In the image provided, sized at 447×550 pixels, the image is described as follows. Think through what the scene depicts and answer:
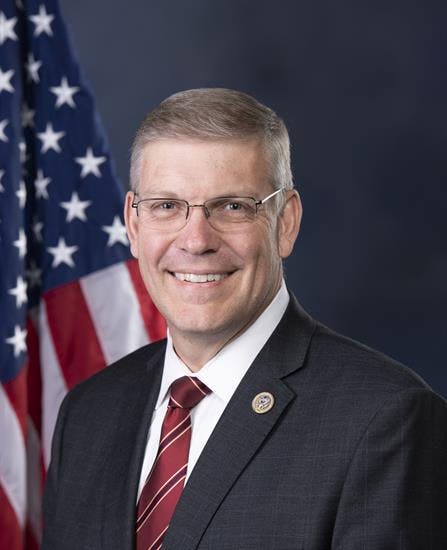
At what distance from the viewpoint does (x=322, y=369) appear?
2.68 metres

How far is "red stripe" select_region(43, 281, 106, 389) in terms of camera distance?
419 cm

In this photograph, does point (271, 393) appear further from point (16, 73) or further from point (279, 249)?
point (16, 73)

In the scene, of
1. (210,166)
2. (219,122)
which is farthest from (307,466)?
(219,122)

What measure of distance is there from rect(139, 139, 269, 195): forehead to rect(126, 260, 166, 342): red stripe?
160 cm

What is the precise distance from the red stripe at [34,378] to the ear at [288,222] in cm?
167

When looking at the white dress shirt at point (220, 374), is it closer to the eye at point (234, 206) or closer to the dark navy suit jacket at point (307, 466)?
the dark navy suit jacket at point (307, 466)

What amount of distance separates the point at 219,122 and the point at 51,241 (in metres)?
1.75

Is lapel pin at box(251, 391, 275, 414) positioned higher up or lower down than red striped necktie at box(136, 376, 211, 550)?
higher up

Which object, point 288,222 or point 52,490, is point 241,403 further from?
point 52,490

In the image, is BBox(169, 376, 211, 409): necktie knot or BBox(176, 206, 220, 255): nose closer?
BBox(176, 206, 220, 255): nose

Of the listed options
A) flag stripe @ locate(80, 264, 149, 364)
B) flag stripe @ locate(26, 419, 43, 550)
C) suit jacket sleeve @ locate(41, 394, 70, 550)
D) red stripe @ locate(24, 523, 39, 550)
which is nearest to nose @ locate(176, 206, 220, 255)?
suit jacket sleeve @ locate(41, 394, 70, 550)

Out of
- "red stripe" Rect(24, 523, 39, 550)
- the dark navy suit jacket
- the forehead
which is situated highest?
the forehead

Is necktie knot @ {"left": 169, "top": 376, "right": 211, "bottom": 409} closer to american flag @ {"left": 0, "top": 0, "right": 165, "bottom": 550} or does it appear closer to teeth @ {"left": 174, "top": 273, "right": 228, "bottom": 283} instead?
teeth @ {"left": 174, "top": 273, "right": 228, "bottom": 283}

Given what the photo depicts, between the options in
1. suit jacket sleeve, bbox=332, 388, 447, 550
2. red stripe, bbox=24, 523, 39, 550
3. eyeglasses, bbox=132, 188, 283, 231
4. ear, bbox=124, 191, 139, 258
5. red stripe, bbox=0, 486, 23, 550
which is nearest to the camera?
suit jacket sleeve, bbox=332, 388, 447, 550
